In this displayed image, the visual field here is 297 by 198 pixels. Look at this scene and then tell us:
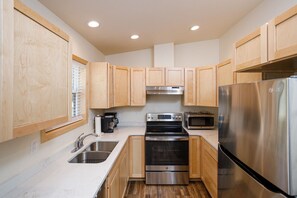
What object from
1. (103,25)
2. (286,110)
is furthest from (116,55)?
(286,110)

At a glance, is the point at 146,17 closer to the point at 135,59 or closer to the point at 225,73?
the point at 225,73

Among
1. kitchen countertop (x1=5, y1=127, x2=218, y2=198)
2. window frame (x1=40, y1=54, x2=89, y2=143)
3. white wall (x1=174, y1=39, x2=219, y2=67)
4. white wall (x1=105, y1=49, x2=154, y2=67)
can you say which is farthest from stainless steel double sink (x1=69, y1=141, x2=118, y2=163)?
white wall (x1=174, y1=39, x2=219, y2=67)

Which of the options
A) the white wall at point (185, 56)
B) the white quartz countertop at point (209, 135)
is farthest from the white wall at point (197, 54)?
the white quartz countertop at point (209, 135)

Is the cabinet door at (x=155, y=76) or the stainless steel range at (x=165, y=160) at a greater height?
the cabinet door at (x=155, y=76)

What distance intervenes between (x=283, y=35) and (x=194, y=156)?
228cm

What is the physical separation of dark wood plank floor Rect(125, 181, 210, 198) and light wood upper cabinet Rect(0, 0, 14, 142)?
7.88 feet

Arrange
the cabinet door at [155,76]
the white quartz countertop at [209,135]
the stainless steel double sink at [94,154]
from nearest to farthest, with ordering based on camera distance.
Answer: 1. the stainless steel double sink at [94,154]
2. the white quartz countertop at [209,135]
3. the cabinet door at [155,76]

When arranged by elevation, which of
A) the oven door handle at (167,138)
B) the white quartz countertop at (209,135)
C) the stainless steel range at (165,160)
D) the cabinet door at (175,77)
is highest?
the cabinet door at (175,77)

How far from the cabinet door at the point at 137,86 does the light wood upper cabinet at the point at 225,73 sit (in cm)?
135

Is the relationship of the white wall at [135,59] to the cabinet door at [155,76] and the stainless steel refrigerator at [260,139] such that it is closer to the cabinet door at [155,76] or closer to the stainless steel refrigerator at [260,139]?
the cabinet door at [155,76]

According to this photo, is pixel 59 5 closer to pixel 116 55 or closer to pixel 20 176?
pixel 20 176

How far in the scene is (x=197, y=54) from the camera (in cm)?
374

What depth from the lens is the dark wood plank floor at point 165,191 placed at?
9.02ft

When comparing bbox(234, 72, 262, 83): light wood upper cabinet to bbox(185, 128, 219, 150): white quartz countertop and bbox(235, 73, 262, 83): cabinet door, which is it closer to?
bbox(235, 73, 262, 83): cabinet door
